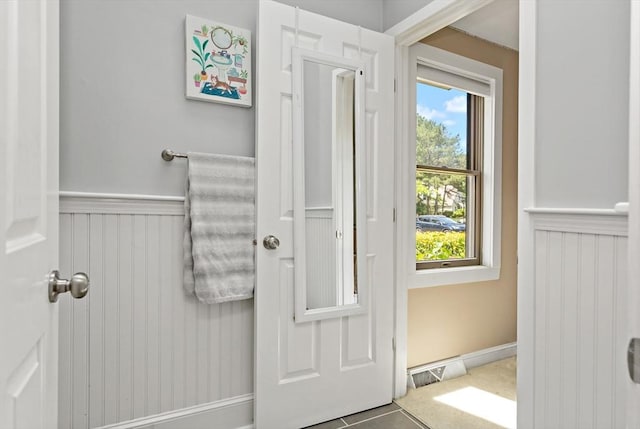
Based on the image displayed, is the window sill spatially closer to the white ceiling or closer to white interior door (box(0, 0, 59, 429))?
the white ceiling

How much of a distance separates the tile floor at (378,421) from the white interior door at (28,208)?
56.9 inches

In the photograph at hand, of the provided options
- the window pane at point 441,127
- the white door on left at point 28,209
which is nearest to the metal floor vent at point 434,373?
the window pane at point 441,127

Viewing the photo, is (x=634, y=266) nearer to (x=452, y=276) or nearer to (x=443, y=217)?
(x=452, y=276)

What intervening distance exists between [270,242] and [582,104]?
1.33 metres

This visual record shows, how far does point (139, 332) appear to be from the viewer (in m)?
1.62

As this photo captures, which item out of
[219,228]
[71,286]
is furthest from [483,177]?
[71,286]

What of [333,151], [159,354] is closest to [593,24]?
[333,151]

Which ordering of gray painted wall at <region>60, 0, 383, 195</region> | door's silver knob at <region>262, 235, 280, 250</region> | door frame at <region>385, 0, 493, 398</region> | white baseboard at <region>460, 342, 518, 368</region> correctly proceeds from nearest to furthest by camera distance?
gray painted wall at <region>60, 0, 383, 195</region>
door's silver knob at <region>262, 235, 280, 250</region>
door frame at <region>385, 0, 493, 398</region>
white baseboard at <region>460, 342, 518, 368</region>

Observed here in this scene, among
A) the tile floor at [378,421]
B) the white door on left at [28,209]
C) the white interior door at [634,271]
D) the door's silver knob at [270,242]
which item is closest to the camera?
the white door on left at [28,209]

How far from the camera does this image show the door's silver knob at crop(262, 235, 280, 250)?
5.73ft

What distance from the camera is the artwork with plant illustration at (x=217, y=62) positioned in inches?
66.1

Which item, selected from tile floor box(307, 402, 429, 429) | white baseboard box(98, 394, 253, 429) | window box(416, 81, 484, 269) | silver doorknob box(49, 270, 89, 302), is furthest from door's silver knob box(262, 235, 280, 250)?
window box(416, 81, 484, 269)

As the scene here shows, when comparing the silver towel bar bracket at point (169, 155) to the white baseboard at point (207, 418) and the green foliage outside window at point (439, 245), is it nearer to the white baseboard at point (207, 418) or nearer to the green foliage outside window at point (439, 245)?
the white baseboard at point (207, 418)

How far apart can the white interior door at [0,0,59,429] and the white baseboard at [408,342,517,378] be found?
2149 mm
